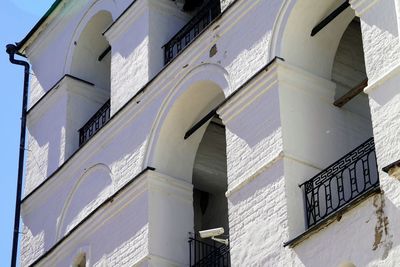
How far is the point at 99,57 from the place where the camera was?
833 inches

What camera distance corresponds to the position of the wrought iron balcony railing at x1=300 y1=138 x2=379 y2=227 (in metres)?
14.1

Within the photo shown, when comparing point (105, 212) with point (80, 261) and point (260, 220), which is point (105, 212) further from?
point (260, 220)

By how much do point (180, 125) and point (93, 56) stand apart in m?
4.02

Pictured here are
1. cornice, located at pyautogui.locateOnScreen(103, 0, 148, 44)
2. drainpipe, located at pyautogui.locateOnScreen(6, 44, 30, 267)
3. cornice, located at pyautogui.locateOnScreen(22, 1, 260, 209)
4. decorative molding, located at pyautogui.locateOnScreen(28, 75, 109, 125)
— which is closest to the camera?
cornice, located at pyautogui.locateOnScreen(22, 1, 260, 209)

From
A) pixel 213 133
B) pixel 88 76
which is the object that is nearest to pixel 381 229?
pixel 213 133

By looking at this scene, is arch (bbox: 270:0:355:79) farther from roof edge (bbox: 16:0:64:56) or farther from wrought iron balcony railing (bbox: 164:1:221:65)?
roof edge (bbox: 16:0:64:56)

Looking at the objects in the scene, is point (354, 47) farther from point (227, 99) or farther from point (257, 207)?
point (257, 207)

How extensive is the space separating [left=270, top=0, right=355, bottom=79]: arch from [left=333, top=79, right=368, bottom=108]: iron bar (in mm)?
366

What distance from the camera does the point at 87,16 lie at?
68.2 ft

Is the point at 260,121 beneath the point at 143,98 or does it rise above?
beneath

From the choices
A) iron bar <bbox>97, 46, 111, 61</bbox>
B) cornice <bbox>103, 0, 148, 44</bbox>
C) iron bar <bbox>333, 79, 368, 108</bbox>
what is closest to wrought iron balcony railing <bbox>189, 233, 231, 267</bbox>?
iron bar <bbox>333, 79, 368, 108</bbox>

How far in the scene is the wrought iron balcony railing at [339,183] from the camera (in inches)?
554

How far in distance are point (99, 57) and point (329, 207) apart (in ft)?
25.4

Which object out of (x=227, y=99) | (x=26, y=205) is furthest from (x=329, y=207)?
(x=26, y=205)
